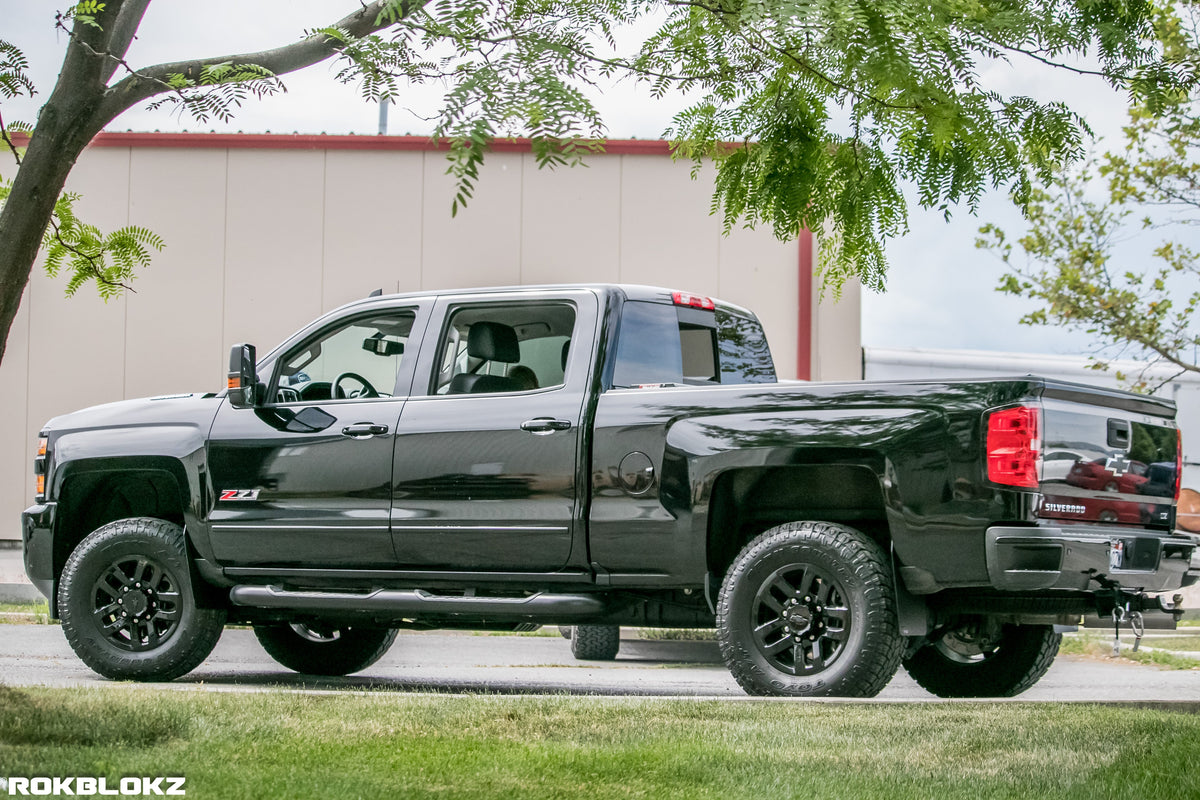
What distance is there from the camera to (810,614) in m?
6.62

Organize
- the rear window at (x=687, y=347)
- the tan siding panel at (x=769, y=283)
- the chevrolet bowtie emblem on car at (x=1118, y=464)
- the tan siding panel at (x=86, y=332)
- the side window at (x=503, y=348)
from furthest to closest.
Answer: the tan siding panel at (x=86, y=332)
the tan siding panel at (x=769, y=283)
the side window at (x=503, y=348)
the rear window at (x=687, y=347)
the chevrolet bowtie emblem on car at (x=1118, y=464)

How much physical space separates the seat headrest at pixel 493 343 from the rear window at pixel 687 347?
658 mm

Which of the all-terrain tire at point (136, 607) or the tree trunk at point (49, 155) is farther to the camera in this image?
the all-terrain tire at point (136, 607)

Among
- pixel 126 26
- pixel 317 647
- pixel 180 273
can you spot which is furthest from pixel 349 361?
pixel 180 273

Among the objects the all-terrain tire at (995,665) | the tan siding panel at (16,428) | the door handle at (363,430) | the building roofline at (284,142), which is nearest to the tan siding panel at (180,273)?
the building roofline at (284,142)

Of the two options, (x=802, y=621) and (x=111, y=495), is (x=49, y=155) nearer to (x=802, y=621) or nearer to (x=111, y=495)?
(x=111, y=495)

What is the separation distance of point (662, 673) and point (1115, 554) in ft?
15.9

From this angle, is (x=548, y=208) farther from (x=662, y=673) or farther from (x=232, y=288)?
(x=662, y=673)

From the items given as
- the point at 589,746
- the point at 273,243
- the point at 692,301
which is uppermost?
the point at 273,243

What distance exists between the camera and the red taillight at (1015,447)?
611cm

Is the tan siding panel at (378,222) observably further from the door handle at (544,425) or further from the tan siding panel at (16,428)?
the door handle at (544,425)

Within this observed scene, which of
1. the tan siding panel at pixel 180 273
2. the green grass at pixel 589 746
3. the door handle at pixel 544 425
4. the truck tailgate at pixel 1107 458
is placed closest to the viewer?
the green grass at pixel 589 746

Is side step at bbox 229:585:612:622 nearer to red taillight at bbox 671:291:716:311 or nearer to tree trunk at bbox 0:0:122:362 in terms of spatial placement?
red taillight at bbox 671:291:716:311

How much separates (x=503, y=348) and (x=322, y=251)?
13195mm
